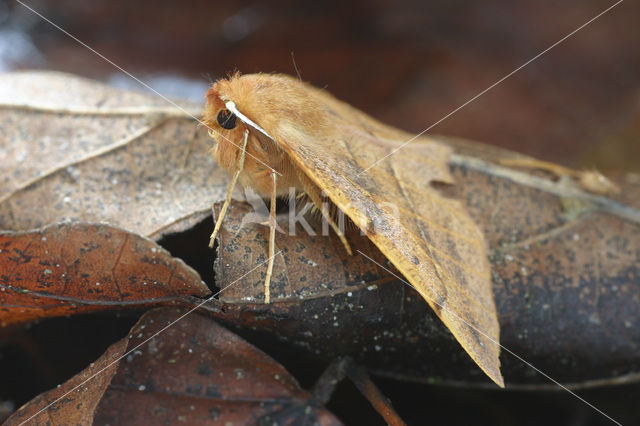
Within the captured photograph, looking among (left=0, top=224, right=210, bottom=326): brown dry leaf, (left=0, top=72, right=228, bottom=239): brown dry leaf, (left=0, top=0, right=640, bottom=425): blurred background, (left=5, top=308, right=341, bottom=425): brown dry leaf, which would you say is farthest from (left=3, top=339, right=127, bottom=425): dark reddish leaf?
(left=0, top=0, right=640, bottom=425): blurred background

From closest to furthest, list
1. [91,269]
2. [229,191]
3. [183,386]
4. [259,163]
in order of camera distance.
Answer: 1. [183,386]
2. [91,269]
3. [229,191]
4. [259,163]

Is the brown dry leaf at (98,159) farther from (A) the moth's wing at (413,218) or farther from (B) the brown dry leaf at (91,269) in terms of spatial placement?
(A) the moth's wing at (413,218)

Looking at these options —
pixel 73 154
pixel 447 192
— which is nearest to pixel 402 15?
pixel 447 192

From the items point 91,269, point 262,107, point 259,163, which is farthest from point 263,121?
point 91,269

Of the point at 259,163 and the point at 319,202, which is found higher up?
the point at 259,163

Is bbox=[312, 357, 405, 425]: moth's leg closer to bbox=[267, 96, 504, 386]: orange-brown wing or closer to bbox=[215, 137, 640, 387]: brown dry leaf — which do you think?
bbox=[215, 137, 640, 387]: brown dry leaf

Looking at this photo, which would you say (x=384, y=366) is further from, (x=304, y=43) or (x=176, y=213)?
(x=304, y=43)

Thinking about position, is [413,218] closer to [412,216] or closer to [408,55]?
[412,216]
